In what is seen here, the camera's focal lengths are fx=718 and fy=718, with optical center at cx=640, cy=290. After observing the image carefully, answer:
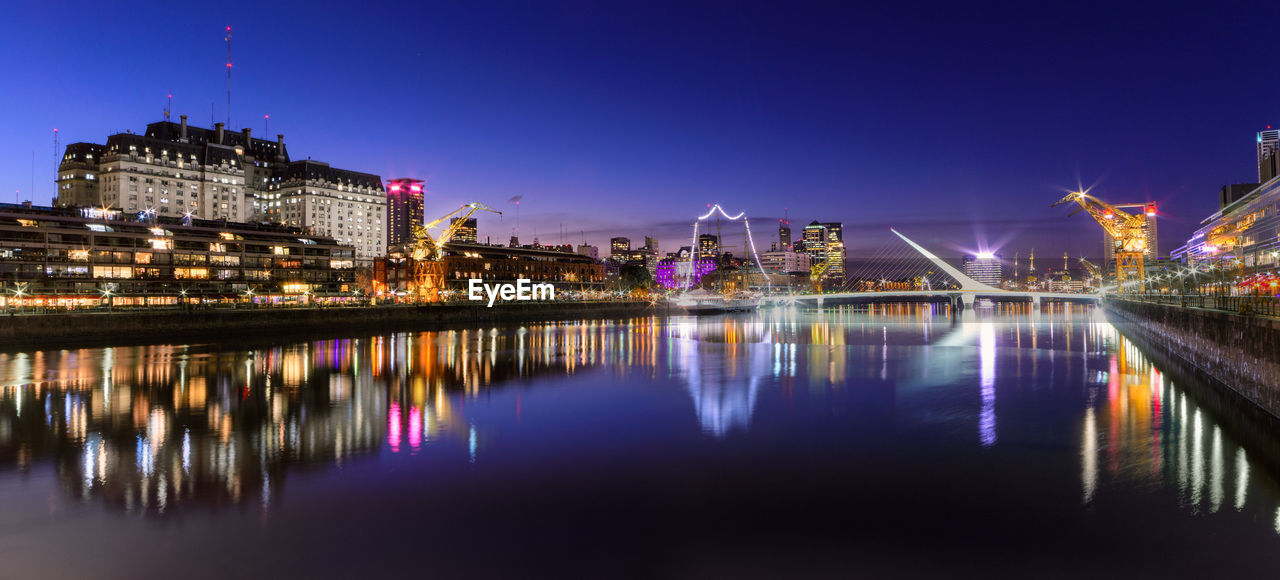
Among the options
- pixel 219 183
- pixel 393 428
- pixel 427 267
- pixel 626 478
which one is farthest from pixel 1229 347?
pixel 219 183

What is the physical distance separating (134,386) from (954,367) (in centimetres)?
2833

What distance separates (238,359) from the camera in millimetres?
30125

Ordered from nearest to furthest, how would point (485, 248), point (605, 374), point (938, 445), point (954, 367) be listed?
1. point (938, 445)
2. point (605, 374)
3. point (954, 367)
4. point (485, 248)

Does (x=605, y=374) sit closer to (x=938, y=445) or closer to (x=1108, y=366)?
(x=938, y=445)

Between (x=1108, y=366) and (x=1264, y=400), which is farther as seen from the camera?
(x=1108, y=366)

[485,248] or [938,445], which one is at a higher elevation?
[485,248]

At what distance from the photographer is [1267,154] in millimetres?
86438

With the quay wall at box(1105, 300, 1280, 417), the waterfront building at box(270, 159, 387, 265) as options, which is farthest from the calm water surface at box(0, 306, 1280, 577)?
the waterfront building at box(270, 159, 387, 265)

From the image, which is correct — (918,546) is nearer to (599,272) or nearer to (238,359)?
(238,359)

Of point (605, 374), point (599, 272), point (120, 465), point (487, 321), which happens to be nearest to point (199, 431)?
point (120, 465)

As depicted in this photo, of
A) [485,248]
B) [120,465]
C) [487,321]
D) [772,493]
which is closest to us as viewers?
[772,493]

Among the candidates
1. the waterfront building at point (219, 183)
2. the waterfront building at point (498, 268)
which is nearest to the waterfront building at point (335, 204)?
the waterfront building at point (219, 183)

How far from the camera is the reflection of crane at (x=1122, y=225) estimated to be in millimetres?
55906

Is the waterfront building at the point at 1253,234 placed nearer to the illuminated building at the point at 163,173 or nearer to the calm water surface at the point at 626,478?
the calm water surface at the point at 626,478
